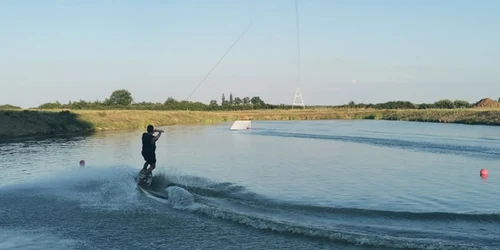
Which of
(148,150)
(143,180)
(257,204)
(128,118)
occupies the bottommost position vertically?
(257,204)

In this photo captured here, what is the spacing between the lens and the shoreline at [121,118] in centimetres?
5519

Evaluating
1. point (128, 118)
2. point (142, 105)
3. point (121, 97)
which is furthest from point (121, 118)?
point (121, 97)

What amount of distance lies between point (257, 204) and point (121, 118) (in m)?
64.8

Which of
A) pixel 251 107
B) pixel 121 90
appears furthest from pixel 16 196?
pixel 121 90

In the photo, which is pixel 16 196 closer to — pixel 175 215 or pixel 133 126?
pixel 175 215

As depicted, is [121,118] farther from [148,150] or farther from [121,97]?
[121,97]

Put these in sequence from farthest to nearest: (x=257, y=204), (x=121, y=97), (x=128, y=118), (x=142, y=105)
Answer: (x=121, y=97) < (x=142, y=105) < (x=128, y=118) < (x=257, y=204)

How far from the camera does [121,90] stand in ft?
589

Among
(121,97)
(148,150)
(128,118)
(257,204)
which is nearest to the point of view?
(257,204)

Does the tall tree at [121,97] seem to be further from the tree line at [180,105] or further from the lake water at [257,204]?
the lake water at [257,204]

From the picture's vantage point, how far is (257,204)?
15.5 meters

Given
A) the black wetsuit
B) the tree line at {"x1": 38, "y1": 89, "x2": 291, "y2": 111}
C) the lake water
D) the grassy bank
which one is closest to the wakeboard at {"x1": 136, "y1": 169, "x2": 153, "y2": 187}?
the lake water

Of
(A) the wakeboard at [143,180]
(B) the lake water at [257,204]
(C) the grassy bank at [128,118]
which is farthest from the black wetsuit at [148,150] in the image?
(C) the grassy bank at [128,118]

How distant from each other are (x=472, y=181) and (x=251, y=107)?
453 ft
